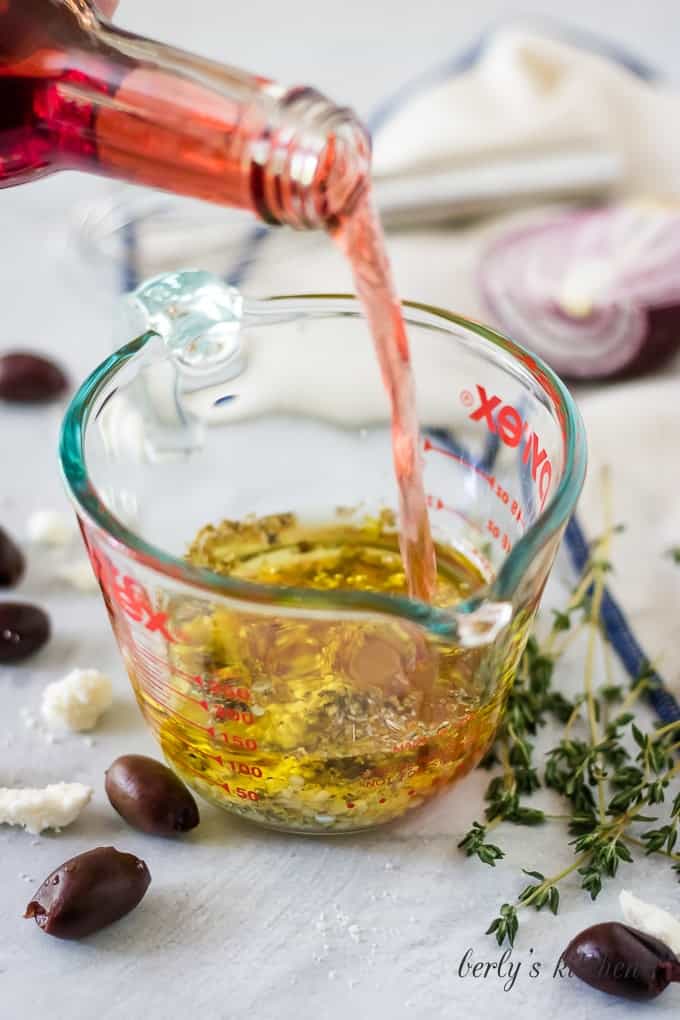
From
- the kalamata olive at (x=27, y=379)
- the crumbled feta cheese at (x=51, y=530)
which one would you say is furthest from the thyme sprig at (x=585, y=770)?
the kalamata olive at (x=27, y=379)

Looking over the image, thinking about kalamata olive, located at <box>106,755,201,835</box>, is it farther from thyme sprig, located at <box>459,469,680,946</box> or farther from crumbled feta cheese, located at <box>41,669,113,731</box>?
thyme sprig, located at <box>459,469,680,946</box>

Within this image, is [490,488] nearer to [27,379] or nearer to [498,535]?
[498,535]

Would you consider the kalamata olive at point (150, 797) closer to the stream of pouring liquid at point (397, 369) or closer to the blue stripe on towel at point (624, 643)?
the stream of pouring liquid at point (397, 369)

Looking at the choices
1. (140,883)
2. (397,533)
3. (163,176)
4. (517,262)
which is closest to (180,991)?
(140,883)

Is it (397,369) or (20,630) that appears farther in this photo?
(20,630)

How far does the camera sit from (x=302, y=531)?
5.12ft

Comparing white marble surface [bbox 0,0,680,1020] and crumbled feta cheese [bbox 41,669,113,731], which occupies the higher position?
crumbled feta cheese [bbox 41,669,113,731]

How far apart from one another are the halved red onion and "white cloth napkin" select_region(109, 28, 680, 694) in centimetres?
4

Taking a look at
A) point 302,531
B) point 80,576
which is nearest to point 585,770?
point 302,531

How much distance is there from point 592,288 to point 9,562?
90 centimetres

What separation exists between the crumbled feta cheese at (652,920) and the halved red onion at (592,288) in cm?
90

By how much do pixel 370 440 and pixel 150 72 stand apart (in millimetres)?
654

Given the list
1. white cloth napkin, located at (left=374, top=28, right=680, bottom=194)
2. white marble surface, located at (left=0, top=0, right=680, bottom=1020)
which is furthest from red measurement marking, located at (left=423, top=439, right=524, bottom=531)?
white cloth napkin, located at (left=374, top=28, right=680, bottom=194)

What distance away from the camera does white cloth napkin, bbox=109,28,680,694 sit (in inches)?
71.9
